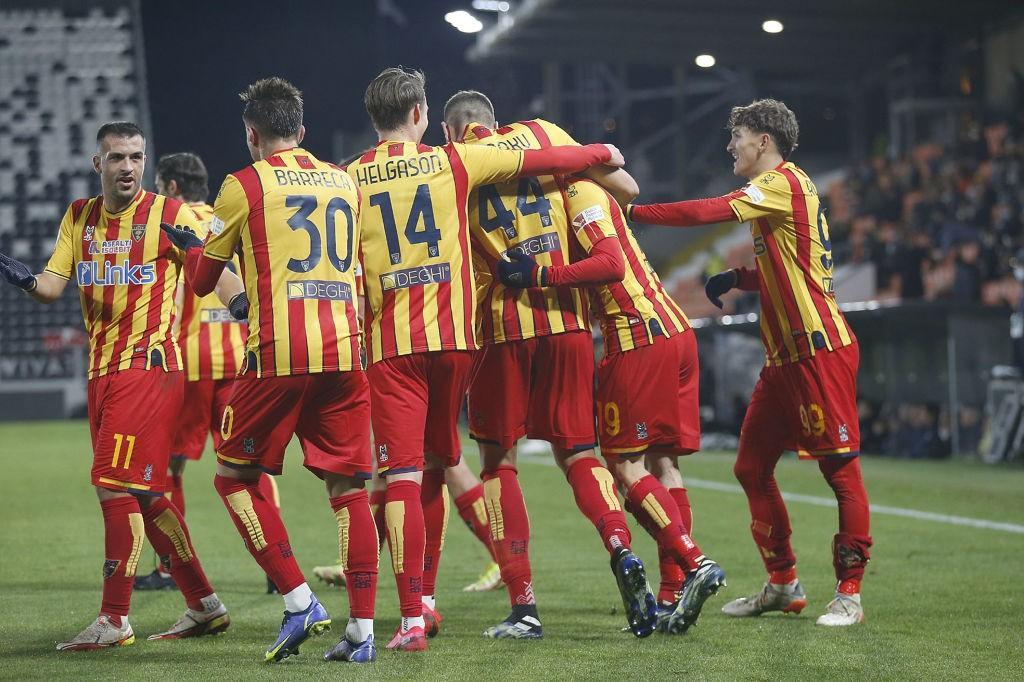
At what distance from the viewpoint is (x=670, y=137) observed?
34.6 m

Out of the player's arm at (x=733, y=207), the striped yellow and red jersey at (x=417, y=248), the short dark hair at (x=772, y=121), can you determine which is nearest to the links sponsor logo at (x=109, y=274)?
the striped yellow and red jersey at (x=417, y=248)

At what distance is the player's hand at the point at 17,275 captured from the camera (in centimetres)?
500

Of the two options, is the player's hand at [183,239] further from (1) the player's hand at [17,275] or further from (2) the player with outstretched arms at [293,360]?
(1) the player's hand at [17,275]

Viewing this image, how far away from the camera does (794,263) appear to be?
5543mm

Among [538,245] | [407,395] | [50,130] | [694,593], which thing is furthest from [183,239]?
[50,130]

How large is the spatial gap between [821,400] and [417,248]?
1.84 meters

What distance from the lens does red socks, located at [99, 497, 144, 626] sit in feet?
16.9

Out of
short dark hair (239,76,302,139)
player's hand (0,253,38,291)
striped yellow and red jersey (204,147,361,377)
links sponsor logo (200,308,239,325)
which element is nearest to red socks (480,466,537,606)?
striped yellow and red jersey (204,147,361,377)

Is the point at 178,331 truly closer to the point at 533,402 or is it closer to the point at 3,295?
the point at 533,402

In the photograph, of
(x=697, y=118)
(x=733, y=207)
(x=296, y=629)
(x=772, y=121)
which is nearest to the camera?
(x=296, y=629)

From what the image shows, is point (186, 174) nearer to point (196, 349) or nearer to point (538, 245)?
point (196, 349)

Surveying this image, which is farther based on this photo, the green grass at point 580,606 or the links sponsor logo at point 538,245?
the links sponsor logo at point 538,245

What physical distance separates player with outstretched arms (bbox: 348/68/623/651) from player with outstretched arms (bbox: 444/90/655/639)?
0.26m

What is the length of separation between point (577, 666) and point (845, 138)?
1182 inches
